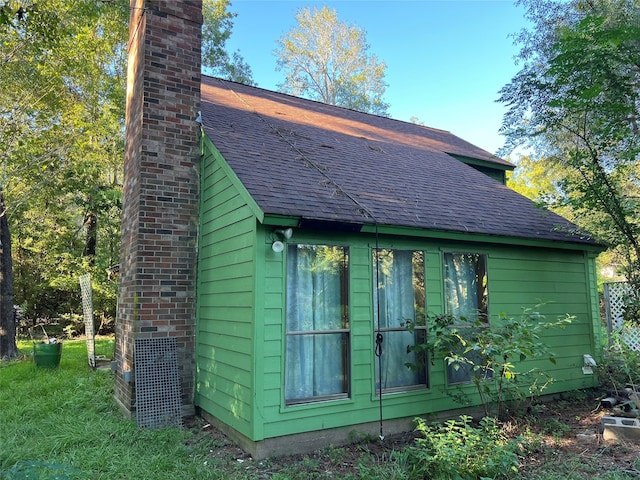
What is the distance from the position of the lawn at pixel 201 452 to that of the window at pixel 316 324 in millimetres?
666

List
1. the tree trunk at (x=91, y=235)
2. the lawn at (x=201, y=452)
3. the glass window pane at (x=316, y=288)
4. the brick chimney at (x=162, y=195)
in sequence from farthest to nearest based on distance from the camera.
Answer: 1. the tree trunk at (x=91, y=235)
2. the brick chimney at (x=162, y=195)
3. the glass window pane at (x=316, y=288)
4. the lawn at (x=201, y=452)

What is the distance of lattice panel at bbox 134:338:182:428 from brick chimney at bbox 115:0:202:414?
4.9 inches

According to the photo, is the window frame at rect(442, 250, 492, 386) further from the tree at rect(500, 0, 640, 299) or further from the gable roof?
the tree at rect(500, 0, 640, 299)

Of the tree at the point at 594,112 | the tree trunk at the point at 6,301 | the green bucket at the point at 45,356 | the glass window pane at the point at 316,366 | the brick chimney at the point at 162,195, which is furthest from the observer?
the tree trunk at the point at 6,301

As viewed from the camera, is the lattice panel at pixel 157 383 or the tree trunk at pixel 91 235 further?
the tree trunk at pixel 91 235

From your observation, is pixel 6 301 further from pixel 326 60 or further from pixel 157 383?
pixel 326 60

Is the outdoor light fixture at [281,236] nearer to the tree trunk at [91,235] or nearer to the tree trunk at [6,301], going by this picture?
the tree trunk at [6,301]

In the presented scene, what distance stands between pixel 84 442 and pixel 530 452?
452 cm

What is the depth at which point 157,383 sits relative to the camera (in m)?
5.28

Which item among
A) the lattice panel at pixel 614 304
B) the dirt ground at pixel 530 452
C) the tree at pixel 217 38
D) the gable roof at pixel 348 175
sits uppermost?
the tree at pixel 217 38

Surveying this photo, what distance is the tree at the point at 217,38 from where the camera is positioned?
20.1 m

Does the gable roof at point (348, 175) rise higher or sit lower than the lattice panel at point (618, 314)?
higher

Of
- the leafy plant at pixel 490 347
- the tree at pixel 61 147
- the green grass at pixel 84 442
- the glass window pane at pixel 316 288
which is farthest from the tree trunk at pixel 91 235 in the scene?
the leafy plant at pixel 490 347

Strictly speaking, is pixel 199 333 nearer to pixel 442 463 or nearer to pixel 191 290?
pixel 191 290
